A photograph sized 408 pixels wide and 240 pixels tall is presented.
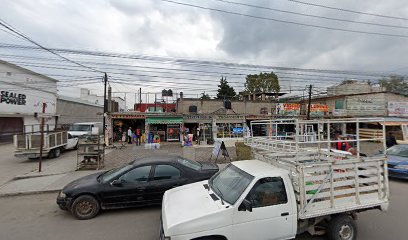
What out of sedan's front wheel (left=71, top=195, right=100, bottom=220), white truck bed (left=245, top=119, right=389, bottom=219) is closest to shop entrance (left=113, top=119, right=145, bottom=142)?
sedan's front wheel (left=71, top=195, right=100, bottom=220)

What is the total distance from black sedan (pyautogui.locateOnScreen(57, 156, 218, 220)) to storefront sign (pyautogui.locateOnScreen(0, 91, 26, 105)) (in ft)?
85.4

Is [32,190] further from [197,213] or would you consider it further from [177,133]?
[177,133]

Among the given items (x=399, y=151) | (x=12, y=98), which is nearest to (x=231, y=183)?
(x=399, y=151)

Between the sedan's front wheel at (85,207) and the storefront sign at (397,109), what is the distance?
35400 millimetres

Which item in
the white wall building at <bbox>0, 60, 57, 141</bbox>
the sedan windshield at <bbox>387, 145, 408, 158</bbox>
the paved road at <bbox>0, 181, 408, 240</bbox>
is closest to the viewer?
the paved road at <bbox>0, 181, 408, 240</bbox>

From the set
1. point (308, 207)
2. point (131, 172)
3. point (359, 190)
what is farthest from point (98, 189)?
point (359, 190)

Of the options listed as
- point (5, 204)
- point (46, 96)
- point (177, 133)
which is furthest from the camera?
point (46, 96)

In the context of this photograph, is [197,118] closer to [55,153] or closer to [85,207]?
[55,153]

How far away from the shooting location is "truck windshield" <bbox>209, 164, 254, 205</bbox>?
3.61 metres

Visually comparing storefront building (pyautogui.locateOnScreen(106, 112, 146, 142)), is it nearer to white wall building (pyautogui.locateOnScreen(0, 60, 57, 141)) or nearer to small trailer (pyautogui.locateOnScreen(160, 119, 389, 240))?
white wall building (pyautogui.locateOnScreen(0, 60, 57, 141))

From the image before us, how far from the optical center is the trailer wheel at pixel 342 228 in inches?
153

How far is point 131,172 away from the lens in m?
5.70

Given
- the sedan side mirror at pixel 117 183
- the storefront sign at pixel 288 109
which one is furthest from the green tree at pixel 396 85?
the sedan side mirror at pixel 117 183

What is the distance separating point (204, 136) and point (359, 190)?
66.0ft
